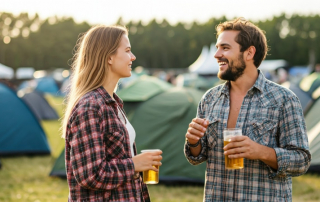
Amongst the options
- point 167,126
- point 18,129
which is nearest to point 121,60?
point 167,126

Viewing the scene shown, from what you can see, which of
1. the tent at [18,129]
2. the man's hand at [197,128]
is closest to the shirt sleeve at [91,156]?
the man's hand at [197,128]

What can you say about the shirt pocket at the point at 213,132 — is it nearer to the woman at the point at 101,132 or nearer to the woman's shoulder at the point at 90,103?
the woman at the point at 101,132

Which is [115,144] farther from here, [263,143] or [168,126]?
[168,126]

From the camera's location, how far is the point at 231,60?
294 cm

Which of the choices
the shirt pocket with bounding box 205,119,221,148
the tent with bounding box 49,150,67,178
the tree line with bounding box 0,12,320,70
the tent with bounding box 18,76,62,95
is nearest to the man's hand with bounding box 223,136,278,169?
the shirt pocket with bounding box 205,119,221,148

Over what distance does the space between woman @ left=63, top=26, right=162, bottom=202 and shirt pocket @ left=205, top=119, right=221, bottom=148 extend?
539mm

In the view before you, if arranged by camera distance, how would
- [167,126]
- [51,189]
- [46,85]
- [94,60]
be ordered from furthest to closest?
[46,85], [167,126], [51,189], [94,60]

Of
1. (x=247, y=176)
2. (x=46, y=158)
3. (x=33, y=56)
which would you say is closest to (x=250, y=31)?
(x=247, y=176)

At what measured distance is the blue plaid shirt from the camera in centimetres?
270

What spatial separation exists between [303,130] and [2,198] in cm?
564

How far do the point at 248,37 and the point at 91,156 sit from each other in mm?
1429

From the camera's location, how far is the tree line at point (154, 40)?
68.9 metres

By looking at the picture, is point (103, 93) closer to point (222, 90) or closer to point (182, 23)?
point (222, 90)

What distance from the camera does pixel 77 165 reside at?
233 centimetres
